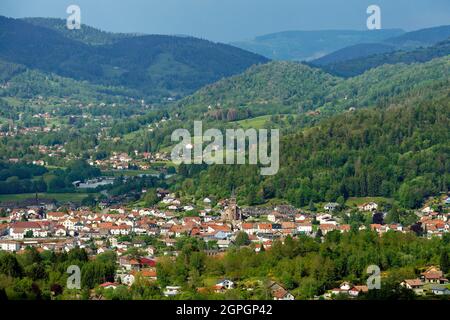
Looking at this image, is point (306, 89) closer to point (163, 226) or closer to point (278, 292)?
point (163, 226)

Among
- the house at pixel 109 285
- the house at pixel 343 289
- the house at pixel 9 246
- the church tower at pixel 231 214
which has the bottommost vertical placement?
the house at pixel 9 246

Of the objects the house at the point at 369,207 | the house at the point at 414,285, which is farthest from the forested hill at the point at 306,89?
the house at the point at 414,285

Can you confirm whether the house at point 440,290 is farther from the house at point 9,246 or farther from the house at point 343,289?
the house at point 9,246

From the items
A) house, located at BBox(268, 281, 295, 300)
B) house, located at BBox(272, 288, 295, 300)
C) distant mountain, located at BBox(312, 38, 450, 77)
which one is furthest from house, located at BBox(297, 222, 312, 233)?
distant mountain, located at BBox(312, 38, 450, 77)

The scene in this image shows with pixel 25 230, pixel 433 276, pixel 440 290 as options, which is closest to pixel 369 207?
pixel 25 230

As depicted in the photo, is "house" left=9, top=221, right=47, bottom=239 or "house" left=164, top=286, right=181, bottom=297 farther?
"house" left=9, top=221, right=47, bottom=239

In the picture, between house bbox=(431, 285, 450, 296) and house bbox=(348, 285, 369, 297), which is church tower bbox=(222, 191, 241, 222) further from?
house bbox=(431, 285, 450, 296)
